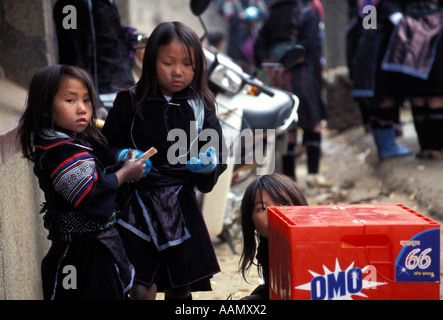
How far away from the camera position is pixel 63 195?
7.84 ft

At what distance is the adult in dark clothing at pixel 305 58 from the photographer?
671 centimetres

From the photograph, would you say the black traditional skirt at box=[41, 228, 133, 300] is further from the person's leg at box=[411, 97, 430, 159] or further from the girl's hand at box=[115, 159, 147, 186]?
the person's leg at box=[411, 97, 430, 159]

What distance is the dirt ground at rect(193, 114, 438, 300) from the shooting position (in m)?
4.28

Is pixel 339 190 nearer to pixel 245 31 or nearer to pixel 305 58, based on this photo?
pixel 305 58

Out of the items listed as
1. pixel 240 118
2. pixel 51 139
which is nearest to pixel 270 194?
pixel 51 139

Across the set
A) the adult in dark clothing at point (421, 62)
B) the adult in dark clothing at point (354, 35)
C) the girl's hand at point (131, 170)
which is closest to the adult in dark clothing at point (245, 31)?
the adult in dark clothing at point (354, 35)

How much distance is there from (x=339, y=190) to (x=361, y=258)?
4.94 metres

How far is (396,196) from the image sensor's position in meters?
6.03

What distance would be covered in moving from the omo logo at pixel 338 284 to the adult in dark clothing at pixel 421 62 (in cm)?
445

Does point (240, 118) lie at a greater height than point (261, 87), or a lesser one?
lesser

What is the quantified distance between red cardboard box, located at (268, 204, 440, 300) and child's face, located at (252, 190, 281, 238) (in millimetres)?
644

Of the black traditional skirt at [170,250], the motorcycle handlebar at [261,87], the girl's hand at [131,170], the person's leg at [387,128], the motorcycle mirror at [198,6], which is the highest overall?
the motorcycle mirror at [198,6]

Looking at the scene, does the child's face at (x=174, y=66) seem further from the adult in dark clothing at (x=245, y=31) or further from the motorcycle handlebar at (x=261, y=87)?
the adult in dark clothing at (x=245, y=31)

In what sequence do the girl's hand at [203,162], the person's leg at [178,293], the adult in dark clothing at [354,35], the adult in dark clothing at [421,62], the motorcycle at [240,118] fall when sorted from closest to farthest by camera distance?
the girl's hand at [203,162], the person's leg at [178,293], the motorcycle at [240,118], the adult in dark clothing at [421,62], the adult in dark clothing at [354,35]
